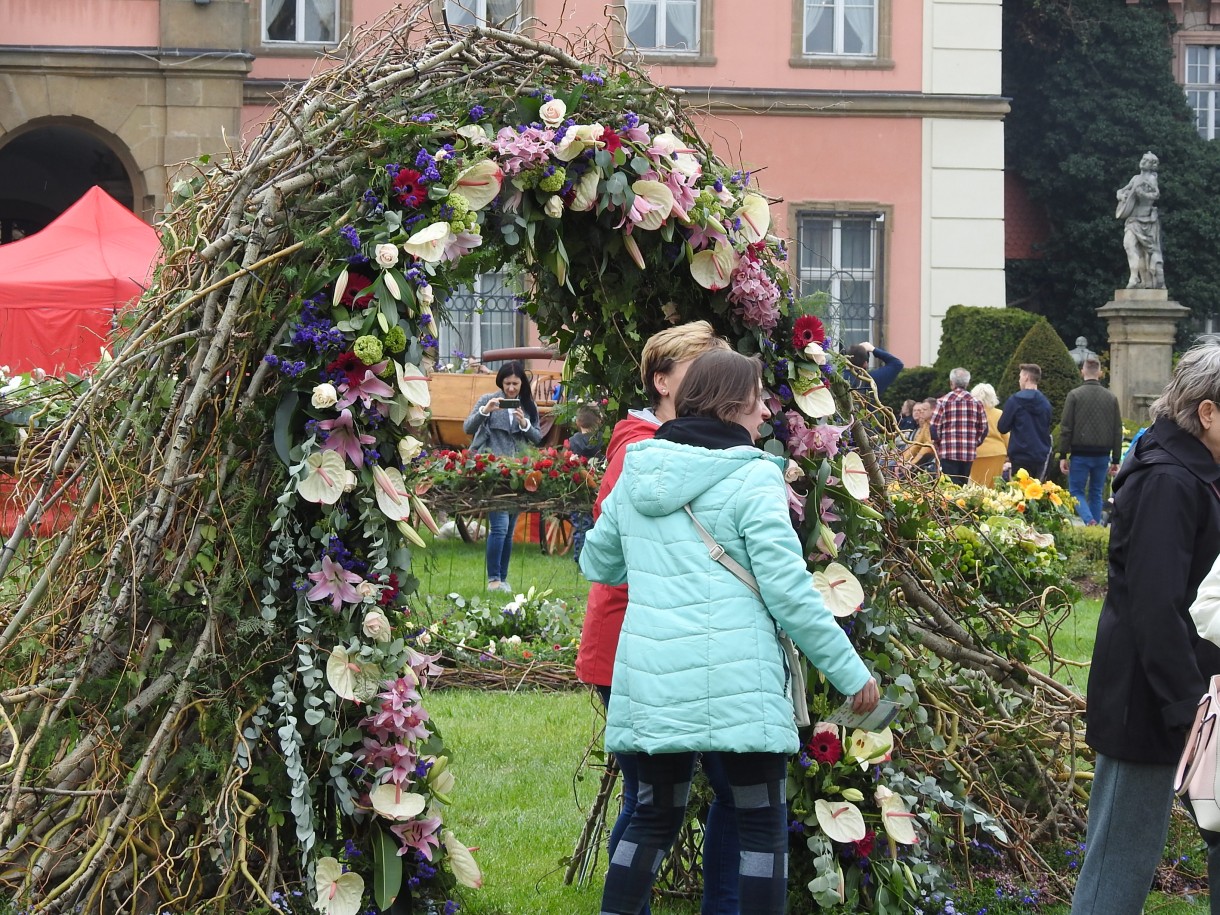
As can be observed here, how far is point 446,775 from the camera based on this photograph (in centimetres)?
402

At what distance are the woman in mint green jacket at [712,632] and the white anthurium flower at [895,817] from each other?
723 mm

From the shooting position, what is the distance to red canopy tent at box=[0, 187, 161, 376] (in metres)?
10.0

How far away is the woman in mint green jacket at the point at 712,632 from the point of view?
11.2ft

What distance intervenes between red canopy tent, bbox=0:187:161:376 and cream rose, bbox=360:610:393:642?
6403 millimetres

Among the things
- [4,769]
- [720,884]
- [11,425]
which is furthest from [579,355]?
[11,425]

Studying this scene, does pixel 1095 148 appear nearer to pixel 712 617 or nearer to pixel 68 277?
pixel 68 277

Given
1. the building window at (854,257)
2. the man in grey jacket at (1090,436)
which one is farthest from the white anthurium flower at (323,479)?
the building window at (854,257)

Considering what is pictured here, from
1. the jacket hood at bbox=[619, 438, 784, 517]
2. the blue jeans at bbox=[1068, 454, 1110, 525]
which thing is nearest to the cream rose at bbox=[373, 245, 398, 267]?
the jacket hood at bbox=[619, 438, 784, 517]

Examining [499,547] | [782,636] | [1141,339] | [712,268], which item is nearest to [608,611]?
[782,636]

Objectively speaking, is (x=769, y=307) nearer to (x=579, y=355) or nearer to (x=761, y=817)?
(x=579, y=355)

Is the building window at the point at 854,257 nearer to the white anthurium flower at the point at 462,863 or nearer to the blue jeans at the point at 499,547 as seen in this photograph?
the blue jeans at the point at 499,547

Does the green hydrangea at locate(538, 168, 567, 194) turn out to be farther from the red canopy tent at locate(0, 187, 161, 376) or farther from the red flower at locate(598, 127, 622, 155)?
the red canopy tent at locate(0, 187, 161, 376)

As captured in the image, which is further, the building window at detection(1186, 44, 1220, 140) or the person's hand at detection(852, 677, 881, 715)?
the building window at detection(1186, 44, 1220, 140)

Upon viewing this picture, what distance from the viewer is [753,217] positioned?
434 cm
